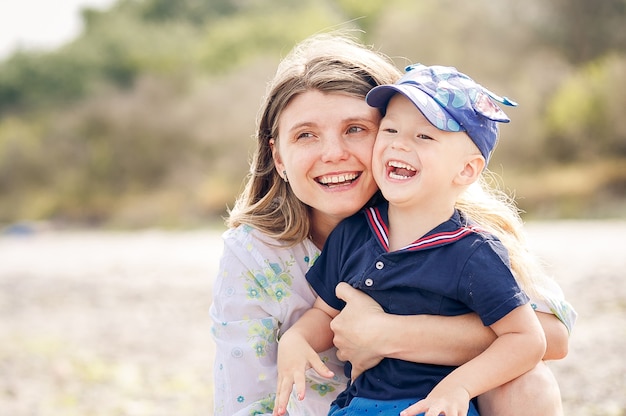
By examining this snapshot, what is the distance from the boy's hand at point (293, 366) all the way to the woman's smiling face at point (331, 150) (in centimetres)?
49

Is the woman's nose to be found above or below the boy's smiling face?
above

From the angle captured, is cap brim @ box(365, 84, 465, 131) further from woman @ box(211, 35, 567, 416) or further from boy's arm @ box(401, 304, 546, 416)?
boy's arm @ box(401, 304, 546, 416)

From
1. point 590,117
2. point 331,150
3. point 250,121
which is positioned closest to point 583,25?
point 590,117

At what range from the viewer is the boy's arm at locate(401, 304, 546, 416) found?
8.06 feet

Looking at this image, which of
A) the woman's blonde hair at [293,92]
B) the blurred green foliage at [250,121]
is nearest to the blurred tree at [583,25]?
the blurred green foliage at [250,121]

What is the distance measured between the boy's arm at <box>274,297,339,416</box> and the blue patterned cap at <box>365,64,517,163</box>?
2.60 ft

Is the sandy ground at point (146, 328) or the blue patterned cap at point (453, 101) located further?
the sandy ground at point (146, 328)

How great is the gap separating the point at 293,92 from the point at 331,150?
0.29 metres

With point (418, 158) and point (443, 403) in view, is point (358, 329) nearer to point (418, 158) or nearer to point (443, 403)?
point (443, 403)

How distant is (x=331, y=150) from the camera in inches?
113

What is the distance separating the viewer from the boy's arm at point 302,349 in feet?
8.82

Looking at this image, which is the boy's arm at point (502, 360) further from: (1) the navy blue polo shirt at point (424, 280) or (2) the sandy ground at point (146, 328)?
(2) the sandy ground at point (146, 328)

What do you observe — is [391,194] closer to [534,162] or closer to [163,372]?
[163,372]

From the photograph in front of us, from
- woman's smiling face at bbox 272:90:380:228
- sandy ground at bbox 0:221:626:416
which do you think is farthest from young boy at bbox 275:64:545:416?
sandy ground at bbox 0:221:626:416
